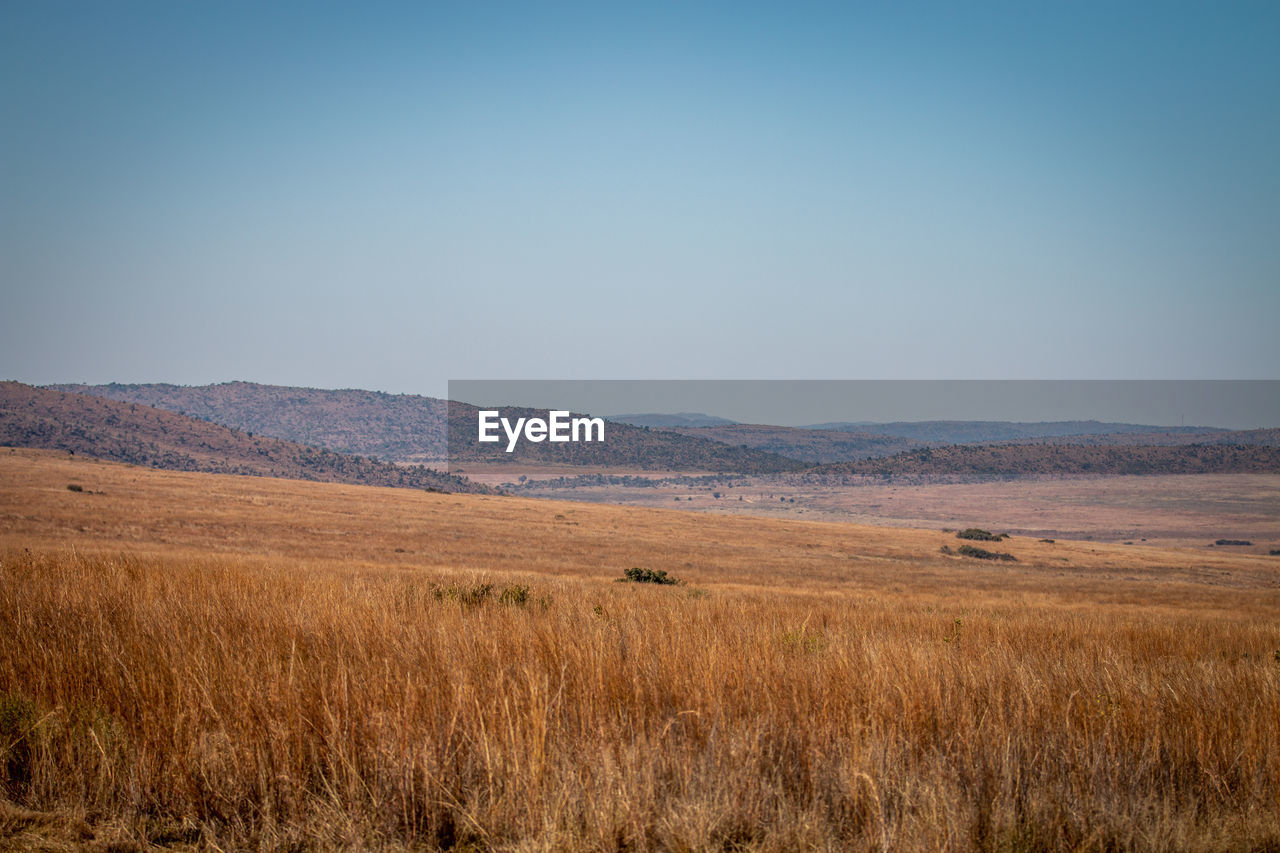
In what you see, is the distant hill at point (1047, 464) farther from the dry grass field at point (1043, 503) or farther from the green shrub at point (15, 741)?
the green shrub at point (15, 741)

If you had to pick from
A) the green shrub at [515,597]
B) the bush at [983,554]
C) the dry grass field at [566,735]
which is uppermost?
the dry grass field at [566,735]

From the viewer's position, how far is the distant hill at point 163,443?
8994cm

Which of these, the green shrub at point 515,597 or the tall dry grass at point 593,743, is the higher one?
the tall dry grass at point 593,743

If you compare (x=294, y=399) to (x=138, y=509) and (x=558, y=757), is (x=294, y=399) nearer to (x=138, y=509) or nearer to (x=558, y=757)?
(x=138, y=509)

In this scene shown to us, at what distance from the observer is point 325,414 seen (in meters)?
182

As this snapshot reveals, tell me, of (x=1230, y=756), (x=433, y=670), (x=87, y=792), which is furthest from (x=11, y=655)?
(x=1230, y=756)

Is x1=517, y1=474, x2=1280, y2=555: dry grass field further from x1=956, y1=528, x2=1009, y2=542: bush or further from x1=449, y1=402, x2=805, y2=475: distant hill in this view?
x1=956, y1=528, x2=1009, y2=542: bush

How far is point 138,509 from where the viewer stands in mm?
36719

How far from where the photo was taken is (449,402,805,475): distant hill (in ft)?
483

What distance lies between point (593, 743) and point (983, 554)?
51.9 meters

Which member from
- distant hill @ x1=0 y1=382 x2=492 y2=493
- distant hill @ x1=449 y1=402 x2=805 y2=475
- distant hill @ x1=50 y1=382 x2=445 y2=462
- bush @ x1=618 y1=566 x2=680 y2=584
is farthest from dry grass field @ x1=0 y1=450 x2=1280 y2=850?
distant hill @ x1=50 y1=382 x2=445 y2=462

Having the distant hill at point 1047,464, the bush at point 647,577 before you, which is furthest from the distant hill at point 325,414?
the bush at point 647,577

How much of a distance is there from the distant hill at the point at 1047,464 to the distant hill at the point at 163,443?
64896mm

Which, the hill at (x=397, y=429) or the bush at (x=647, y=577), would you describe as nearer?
the bush at (x=647, y=577)
